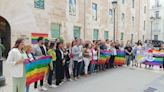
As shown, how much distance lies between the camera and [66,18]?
24.6 meters

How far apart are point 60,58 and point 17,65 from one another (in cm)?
395

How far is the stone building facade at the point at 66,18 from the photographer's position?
64.4 feet

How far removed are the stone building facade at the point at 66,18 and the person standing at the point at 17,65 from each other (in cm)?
1221

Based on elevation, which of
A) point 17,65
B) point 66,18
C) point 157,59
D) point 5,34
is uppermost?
point 66,18

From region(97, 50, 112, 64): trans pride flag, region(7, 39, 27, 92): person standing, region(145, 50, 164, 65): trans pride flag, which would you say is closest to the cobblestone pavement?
region(7, 39, 27, 92): person standing

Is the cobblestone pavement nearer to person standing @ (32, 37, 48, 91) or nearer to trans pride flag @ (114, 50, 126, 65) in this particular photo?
person standing @ (32, 37, 48, 91)

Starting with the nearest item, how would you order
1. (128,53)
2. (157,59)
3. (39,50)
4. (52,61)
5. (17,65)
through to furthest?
(17,65) < (39,50) < (52,61) < (157,59) < (128,53)

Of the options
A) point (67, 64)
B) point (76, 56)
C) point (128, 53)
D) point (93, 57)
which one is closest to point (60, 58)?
point (67, 64)

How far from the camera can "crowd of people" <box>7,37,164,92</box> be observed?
7289 mm

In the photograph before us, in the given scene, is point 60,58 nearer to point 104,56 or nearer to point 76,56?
point 76,56

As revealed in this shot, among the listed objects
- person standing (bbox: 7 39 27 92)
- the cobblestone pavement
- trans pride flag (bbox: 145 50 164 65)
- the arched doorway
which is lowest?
the cobblestone pavement

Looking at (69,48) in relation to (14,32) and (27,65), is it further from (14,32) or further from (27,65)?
(14,32)

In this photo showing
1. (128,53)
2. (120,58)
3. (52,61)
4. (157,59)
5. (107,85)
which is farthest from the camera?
(128,53)

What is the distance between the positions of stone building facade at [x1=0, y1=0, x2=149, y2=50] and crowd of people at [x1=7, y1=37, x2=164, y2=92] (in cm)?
641
